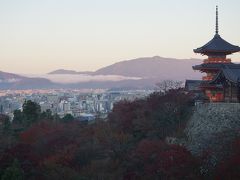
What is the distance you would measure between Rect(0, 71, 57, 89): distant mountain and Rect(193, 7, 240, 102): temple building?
165 metres

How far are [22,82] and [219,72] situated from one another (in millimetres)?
174759

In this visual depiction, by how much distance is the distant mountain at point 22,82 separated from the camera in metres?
185

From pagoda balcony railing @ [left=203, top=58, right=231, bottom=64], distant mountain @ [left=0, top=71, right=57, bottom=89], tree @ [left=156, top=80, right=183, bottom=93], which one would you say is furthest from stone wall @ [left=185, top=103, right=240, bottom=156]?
distant mountain @ [left=0, top=71, right=57, bottom=89]

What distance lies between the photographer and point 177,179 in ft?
48.8

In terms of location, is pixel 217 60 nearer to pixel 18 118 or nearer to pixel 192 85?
pixel 192 85

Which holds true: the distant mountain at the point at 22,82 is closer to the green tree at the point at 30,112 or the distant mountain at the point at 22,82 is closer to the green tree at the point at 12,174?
the green tree at the point at 30,112

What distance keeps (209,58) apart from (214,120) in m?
6.96

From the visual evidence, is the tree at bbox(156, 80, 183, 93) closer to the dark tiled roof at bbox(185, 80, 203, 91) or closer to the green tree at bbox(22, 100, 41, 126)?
the dark tiled roof at bbox(185, 80, 203, 91)

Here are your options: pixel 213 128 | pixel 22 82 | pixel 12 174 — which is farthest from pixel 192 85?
pixel 22 82

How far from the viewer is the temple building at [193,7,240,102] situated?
1953 cm

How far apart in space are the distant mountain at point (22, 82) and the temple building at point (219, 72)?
16498 cm

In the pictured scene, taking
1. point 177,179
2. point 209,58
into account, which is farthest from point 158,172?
point 209,58

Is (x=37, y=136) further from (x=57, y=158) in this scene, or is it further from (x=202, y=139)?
(x=202, y=139)

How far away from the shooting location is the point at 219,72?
20.0 m
